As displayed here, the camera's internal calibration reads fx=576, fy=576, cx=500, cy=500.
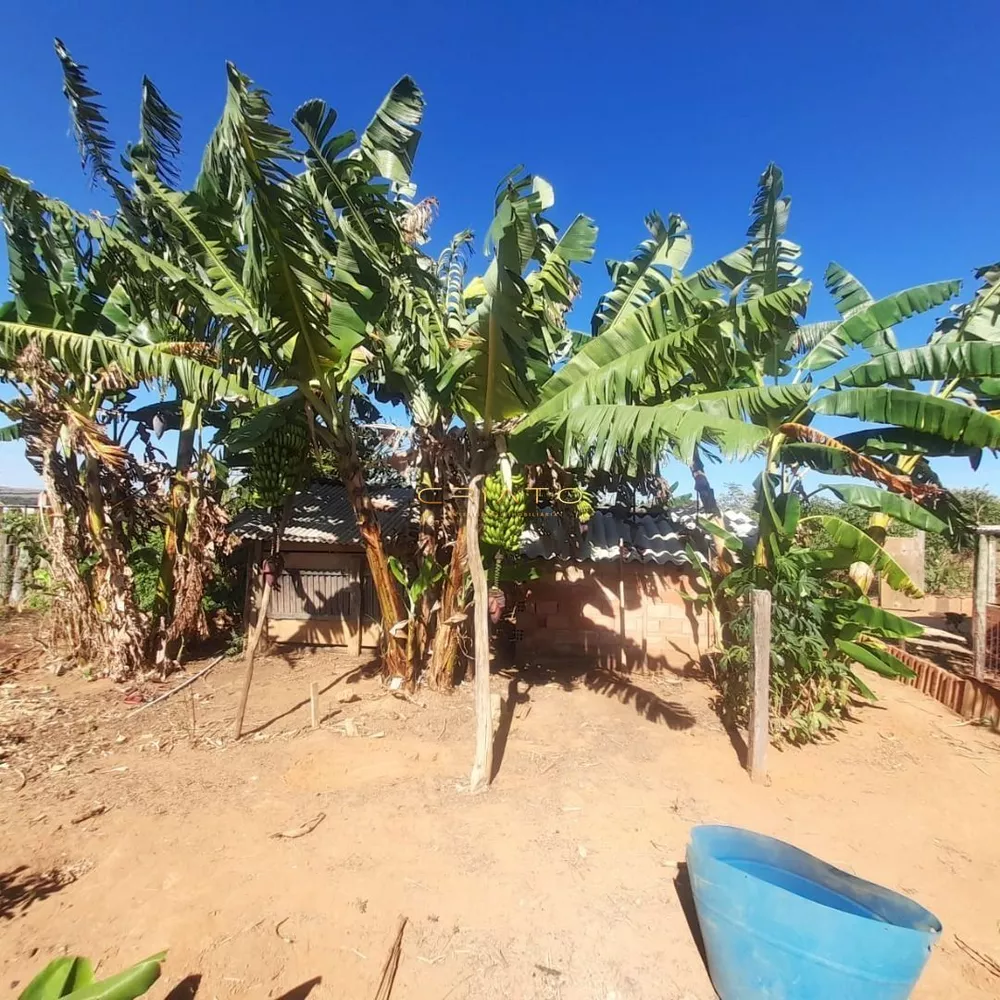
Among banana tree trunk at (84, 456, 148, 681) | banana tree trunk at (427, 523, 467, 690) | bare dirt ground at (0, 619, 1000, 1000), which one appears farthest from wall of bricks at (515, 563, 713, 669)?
banana tree trunk at (84, 456, 148, 681)

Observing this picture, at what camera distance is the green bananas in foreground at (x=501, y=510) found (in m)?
5.88

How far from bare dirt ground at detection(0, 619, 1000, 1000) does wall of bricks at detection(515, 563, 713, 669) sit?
1.85 metres

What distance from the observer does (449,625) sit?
305 inches

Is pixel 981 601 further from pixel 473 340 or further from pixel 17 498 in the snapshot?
pixel 17 498

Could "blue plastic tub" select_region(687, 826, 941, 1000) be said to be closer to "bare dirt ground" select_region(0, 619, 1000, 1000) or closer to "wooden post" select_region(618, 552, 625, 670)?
"bare dirt ground" select_region(0, 619, 1000, 1000)

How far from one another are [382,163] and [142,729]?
22.6 feet

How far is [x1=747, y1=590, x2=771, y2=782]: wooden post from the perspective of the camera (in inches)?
223

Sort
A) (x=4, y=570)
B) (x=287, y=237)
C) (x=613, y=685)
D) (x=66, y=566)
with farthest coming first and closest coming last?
1. (x=4, y=570)
2. (x=613, y=685)
3. (x=66, y=566)
4. (x=287, y=237)

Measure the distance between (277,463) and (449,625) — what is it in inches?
119

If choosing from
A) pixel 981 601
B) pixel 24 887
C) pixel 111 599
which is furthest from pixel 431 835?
pixel 981 601

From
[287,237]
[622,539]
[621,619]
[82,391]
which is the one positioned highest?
[287,237]

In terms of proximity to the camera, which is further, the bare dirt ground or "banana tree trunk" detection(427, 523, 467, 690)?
"banana tree trunk" detection(427, 523, 467, 690)

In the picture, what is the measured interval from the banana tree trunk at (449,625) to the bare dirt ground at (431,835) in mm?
309

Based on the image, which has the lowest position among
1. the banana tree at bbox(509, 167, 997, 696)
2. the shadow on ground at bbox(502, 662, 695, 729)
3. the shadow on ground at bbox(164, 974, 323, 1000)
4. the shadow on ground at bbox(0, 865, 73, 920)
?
the shadow on ground at bbox(0, 865, 73, 920)
